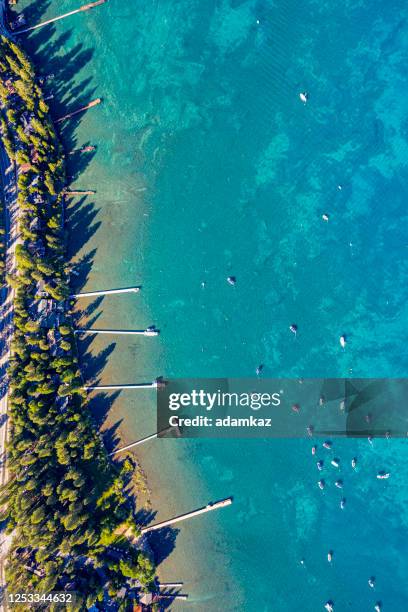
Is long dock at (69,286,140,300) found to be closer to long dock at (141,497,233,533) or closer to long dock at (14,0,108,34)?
long dock at (141,497,233,533)

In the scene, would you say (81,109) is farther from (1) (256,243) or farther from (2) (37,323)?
(1) (256,243)

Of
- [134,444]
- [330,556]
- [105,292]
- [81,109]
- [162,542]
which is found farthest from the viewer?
[81,109]

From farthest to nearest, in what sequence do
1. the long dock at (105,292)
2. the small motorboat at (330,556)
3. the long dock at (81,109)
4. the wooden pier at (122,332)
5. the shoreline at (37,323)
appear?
the long dock at (81,109) → the long dock at (105,292) → the wooden pier at (122,332) → the small motorboat at (330,556) → the shoreline at (37,323)

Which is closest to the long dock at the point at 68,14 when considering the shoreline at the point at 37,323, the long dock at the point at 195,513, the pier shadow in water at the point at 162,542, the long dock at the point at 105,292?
the shoreline at the point at 37,323

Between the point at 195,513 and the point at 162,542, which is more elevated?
the point at 195,513

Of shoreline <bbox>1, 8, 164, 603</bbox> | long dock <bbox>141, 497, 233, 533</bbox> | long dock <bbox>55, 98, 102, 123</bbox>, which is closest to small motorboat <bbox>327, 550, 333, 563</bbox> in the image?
long dock <bbox>141, 497, 233, 533</bbox>

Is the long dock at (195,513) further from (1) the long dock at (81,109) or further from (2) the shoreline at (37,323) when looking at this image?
(1) the long dock at (81,109)

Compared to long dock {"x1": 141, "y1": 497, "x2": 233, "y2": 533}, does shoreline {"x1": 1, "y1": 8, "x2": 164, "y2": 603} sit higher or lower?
higher

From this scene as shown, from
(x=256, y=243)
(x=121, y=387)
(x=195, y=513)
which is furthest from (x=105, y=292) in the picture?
(x=195, y=513)
